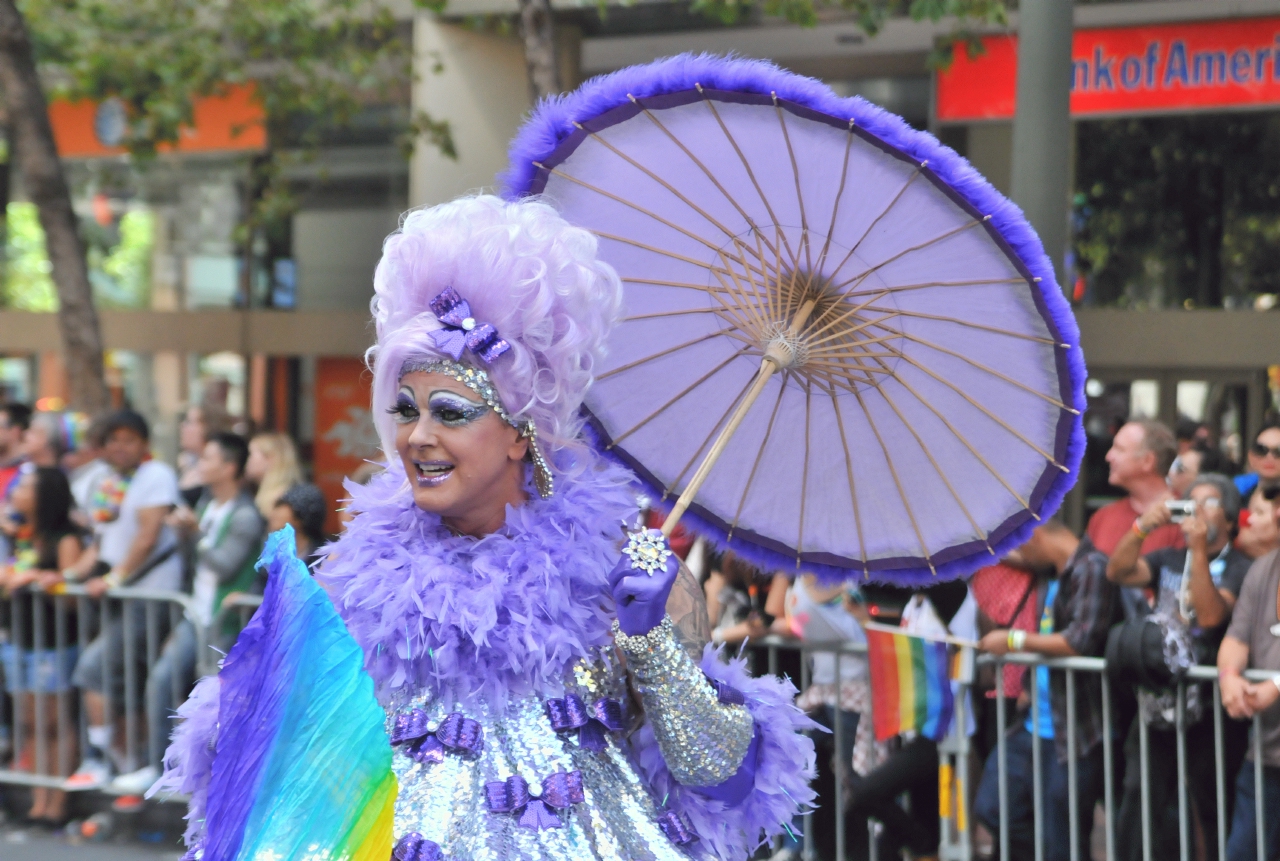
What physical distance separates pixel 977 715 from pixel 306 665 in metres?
3.75

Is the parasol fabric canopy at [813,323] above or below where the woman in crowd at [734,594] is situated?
above

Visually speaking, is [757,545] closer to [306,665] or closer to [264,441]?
[306,665]

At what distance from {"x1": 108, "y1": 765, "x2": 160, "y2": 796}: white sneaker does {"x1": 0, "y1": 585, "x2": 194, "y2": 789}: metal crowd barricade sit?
4cm

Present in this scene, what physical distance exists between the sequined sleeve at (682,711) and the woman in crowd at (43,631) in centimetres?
Result: 495

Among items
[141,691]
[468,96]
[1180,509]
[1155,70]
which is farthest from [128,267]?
[1180,509]

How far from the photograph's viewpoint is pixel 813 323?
9.62ft

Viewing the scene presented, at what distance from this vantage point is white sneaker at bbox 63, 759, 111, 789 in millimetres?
6457

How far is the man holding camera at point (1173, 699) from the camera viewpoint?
15.6ft

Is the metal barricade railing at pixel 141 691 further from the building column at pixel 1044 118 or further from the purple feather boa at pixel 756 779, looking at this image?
the purple feather boa at pixel 756 779

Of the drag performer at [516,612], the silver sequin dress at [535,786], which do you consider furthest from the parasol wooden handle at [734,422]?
the silver sequin dress at [535,786]

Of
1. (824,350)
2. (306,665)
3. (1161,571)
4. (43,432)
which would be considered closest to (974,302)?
(824,350)

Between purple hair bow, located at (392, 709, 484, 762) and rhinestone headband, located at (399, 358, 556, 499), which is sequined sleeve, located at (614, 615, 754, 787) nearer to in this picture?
purple hair bow, located at (392, 709, 484, 762)

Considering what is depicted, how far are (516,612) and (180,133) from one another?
1168 cm

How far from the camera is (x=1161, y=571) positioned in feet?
16.5
